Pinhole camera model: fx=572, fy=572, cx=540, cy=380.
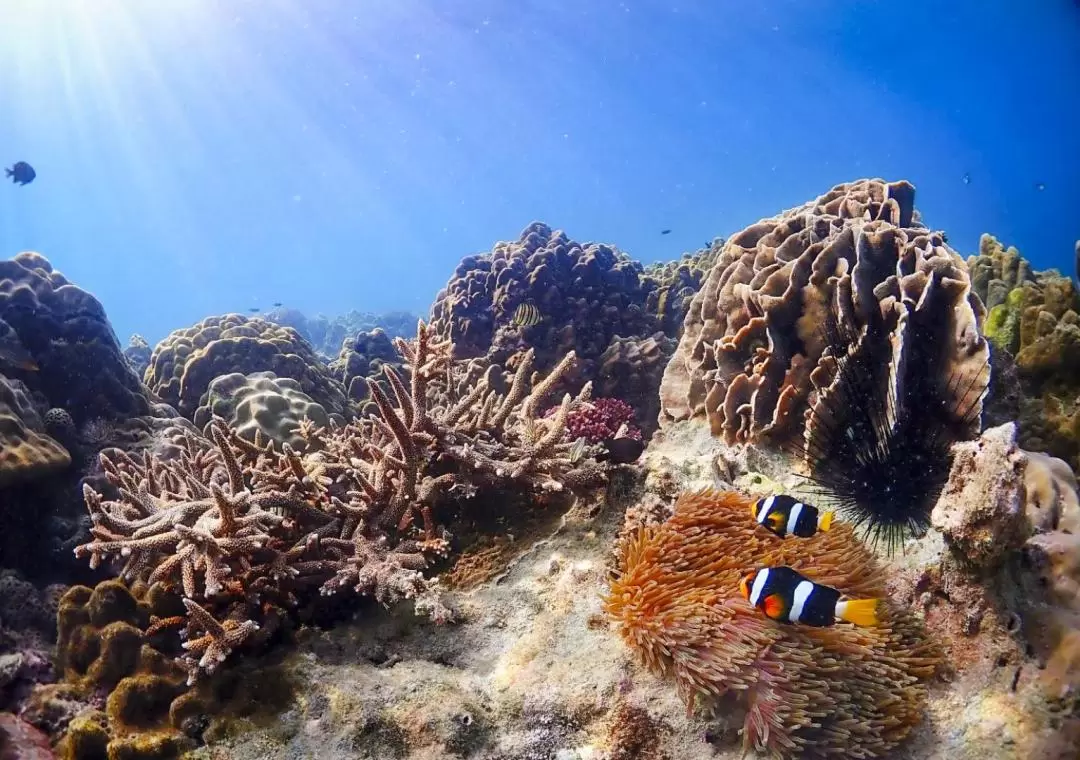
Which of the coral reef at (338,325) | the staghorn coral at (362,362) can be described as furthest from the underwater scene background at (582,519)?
the coral reef at (338,325)

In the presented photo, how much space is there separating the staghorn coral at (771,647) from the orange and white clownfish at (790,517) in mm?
145

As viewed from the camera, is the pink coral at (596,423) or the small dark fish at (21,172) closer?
the pink coral at (596,423)

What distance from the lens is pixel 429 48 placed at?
221ft

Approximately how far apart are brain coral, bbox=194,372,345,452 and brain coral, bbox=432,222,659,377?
2.08 meters

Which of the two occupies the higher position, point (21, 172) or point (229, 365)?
point (21, 172)

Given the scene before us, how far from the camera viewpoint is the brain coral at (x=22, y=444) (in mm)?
4016

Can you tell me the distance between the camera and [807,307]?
13.5 feet

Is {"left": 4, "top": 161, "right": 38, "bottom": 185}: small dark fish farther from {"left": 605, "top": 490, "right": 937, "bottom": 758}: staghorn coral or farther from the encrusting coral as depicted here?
{"left": 605, "top": 490, "right": 937, "bottom": 758}: staghorn coral

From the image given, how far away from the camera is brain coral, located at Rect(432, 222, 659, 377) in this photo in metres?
7.57

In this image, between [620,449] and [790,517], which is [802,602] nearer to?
[790,517]

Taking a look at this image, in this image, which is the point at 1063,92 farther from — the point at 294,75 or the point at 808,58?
the point at 294,75

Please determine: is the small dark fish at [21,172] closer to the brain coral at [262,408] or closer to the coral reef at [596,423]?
the brain coral at [262,408]

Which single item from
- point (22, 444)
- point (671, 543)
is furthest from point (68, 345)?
point (671, 543)

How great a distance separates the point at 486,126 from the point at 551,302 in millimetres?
108986
